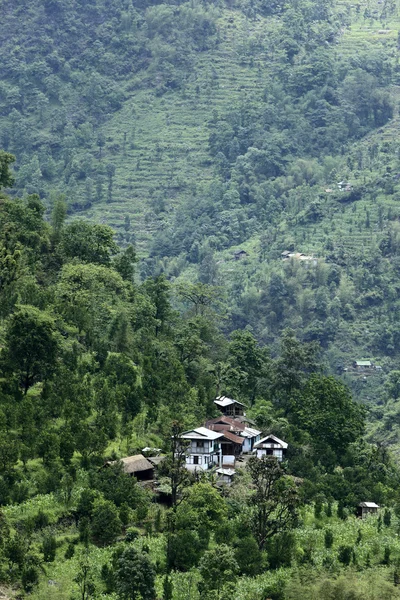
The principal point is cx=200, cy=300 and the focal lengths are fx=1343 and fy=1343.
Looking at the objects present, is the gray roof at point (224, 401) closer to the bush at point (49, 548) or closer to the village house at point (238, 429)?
the village house at point (238, 429)

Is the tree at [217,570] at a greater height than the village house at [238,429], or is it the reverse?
the tree at [217,570]

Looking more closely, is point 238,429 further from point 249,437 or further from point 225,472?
point 225,472

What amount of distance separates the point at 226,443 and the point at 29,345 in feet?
33.8

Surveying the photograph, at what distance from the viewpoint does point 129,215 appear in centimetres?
16138

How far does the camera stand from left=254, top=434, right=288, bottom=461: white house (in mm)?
64750

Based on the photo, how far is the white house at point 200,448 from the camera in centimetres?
6072

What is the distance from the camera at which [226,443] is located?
63.0 m

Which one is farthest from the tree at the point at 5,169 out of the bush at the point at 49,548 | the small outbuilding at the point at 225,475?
the bush at the point at 49,548

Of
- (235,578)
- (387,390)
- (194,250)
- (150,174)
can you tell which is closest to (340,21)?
(150,174)

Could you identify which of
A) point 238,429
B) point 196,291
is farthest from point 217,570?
point 196,291

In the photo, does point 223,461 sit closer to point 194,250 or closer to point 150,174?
point 194,250

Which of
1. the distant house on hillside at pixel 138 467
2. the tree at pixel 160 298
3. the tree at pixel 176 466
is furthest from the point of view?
the tree at pixel 160 298

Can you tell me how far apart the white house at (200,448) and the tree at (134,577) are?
13.0 meters

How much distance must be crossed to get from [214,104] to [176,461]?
13013 centimetres
